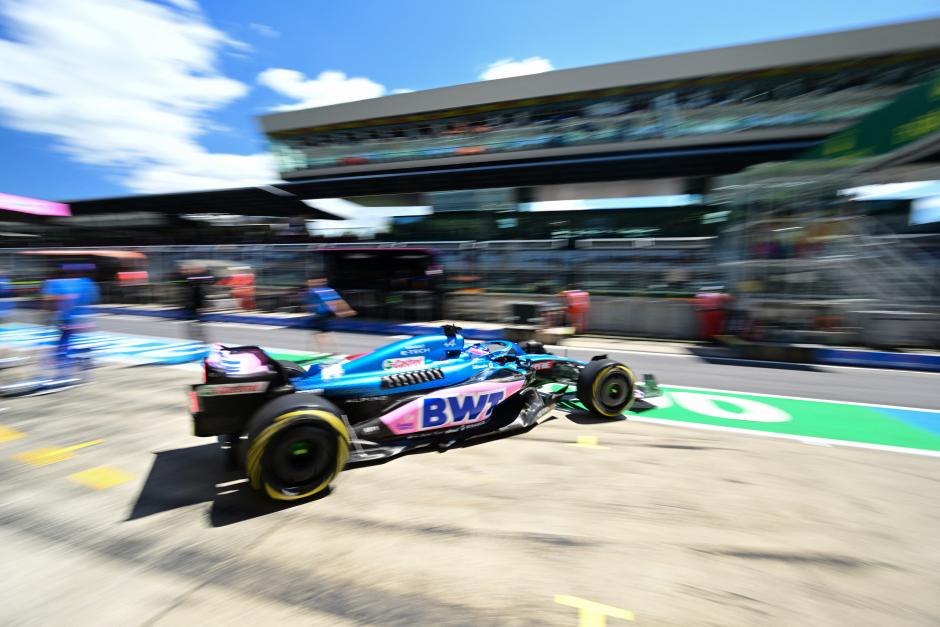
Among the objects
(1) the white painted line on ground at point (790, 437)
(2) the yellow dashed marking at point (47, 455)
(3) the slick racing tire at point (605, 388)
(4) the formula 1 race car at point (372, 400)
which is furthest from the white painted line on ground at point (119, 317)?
(1) the white painted line on ground at point (790, 437)

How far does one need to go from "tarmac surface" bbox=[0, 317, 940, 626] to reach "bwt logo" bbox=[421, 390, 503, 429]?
0.31 meters

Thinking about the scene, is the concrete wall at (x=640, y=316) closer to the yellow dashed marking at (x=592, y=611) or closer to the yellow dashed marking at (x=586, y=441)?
the yellow dashed marking at (x=586, y=441)

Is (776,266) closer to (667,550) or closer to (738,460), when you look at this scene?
(738,460)

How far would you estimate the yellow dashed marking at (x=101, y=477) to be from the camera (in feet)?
11.3

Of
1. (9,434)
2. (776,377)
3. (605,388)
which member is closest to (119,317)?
(9,434)

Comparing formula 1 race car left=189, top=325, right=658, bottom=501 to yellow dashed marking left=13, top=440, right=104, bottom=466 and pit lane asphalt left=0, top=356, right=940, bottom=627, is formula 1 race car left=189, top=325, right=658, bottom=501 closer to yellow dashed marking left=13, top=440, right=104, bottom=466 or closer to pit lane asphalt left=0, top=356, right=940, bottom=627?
pit lane asphalt left=0, top=356, right=940, bottom=627

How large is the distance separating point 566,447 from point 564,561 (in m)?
1.74

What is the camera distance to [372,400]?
12.8ft

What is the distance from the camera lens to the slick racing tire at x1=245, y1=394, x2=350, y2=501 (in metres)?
3.01

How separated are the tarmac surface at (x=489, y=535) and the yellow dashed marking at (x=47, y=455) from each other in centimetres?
4

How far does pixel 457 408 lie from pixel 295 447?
155cm

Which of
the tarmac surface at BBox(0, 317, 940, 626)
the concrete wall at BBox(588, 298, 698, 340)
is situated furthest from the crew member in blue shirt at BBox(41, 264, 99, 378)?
the concrete wall at BBox(588, 298, 698, 340)

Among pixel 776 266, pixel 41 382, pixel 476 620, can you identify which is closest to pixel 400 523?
pixel 476 620

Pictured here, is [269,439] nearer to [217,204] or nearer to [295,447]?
[295,447]
